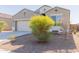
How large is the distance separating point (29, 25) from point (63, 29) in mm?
3092

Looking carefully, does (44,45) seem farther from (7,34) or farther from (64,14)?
(64,14)

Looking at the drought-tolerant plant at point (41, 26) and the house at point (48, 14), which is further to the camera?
the house at point (48, 14)

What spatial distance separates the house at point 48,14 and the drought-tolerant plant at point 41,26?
607mm

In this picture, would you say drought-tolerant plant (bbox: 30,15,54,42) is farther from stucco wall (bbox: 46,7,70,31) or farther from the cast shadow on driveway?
stucco wall (bbox: 46,7,70,31)

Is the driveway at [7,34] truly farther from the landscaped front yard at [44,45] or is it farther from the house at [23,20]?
the house at [23,20]

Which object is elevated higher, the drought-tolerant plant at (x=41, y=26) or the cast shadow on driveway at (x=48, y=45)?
the drought-tolerant plant at (x=41, y=26)

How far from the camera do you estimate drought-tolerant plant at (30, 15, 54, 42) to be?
519 inches

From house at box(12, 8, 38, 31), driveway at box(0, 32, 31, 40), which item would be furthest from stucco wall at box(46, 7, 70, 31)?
driveway at box(0, 32, 31, 40)

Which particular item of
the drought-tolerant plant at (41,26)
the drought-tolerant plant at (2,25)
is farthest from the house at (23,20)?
the drought-tolerant plant at (2,25)

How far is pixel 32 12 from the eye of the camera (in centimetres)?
1411

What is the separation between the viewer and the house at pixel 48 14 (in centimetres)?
1411

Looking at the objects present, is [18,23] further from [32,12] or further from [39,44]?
[39,44]

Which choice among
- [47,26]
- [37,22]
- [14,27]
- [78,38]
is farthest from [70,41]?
[14,27]

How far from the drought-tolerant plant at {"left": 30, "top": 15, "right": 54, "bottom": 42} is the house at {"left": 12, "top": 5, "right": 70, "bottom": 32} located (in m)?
0.61
